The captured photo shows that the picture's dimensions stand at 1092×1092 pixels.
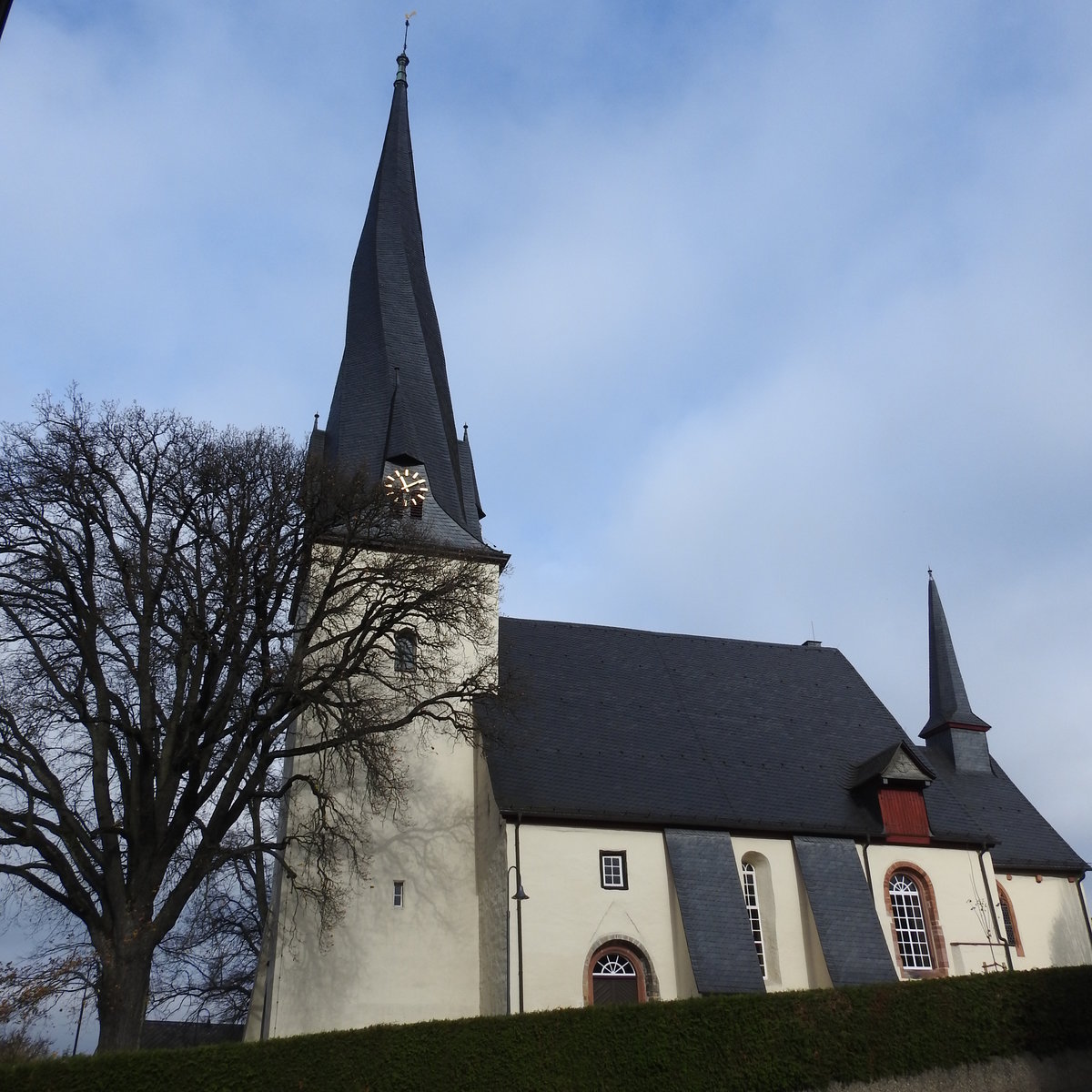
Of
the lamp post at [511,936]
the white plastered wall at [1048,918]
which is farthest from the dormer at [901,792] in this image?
the lamp post at [511,936]

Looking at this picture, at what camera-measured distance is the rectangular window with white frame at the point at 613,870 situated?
70.3ft

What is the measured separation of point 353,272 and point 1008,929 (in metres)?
24.2

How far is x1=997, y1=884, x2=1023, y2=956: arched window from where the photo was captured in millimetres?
25219

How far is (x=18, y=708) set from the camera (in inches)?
617

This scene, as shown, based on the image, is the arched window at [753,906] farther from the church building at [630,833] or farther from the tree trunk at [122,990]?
the tree trunk at [122,990]

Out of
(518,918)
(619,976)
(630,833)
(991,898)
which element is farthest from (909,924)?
(518,918)

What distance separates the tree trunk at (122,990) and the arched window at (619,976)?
8.85 metres

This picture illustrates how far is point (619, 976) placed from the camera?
20.9 m

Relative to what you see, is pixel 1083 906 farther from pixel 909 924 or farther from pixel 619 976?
pixel 619 976

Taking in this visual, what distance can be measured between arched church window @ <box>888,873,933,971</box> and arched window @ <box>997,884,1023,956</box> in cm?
266

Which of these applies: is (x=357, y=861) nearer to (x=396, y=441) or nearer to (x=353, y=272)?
(x=396, y=441)

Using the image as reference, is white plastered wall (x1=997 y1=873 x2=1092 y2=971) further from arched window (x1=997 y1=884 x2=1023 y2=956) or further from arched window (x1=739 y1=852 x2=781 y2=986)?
arched window (x1=739 y1=852 x2=781 y2=986)

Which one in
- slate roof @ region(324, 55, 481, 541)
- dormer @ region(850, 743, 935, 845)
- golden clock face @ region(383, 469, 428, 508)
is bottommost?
dormer @ region(850, 743, 935, 845)

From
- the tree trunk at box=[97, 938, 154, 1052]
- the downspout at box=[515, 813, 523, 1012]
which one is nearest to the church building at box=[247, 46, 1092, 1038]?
the downspout at box=[515, 813, 523, 1012]
